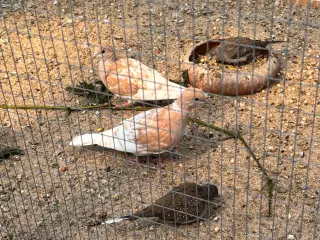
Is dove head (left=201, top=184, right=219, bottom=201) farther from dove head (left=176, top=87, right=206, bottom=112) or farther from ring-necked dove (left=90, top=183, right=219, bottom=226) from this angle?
dove head (left=176, top=87, right=206, bottom=112)

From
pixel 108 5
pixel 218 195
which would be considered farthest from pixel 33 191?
pixel 108 5

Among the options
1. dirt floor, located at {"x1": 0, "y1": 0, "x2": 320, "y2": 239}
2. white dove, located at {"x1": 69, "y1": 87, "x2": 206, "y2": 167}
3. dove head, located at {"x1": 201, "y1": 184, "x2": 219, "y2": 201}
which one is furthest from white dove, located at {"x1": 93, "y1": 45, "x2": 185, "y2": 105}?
dove head, located at {"x1": 201, "y1": 184, "x2": 219, "y2": 201}

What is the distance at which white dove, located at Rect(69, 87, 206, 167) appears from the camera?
13.5 ft

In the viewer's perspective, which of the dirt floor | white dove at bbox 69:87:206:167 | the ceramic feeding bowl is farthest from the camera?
the ceramic feeding bowl

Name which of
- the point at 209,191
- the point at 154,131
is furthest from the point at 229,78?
the point at 209,191

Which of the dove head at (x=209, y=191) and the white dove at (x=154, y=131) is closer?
the dove head at (x=209, y=191)

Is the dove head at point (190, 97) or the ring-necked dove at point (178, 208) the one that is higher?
the dove head at point (190, 97)

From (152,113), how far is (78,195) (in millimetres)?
846

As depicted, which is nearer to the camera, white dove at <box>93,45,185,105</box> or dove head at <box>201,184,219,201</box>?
dove head at <box>201,184,219,201</box>

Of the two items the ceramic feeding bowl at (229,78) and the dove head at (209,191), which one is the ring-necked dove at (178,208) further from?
the ceramic feeding bowl at (229,78)

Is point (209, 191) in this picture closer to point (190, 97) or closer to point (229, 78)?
point (190, 97)

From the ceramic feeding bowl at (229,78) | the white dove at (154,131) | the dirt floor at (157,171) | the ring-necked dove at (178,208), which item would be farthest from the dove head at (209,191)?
the ceramic feeding bowl at (229,78)

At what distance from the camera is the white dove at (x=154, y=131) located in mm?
4117

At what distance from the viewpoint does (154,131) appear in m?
4.16
